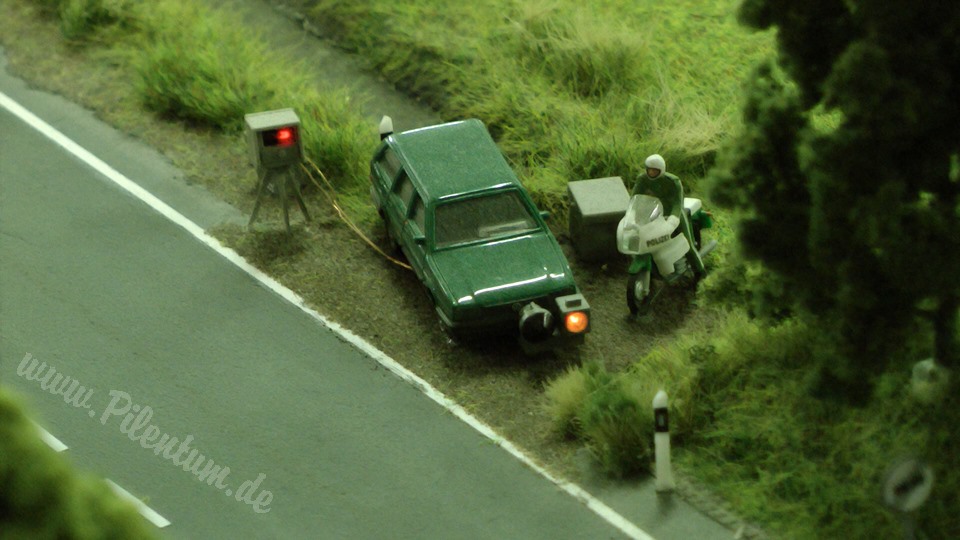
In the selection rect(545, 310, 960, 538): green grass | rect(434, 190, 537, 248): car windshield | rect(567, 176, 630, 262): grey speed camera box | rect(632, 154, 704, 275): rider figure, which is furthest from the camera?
rect(567, 176, 630, 262): grey speed camera box

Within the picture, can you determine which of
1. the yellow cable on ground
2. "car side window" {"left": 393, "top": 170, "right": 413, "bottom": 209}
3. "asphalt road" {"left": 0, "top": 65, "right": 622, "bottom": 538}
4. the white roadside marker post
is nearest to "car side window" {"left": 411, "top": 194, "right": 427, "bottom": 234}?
"car side window" {"left": 393, "top": 170, "right": 413, "bottom": 209}

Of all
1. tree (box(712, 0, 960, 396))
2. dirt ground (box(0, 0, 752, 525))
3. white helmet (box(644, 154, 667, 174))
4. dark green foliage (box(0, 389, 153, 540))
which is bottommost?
dirt ground (box(0, 0, 752, 525))

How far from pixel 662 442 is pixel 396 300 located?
13.0 ft

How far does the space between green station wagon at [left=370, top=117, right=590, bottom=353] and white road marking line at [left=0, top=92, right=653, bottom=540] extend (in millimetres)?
717

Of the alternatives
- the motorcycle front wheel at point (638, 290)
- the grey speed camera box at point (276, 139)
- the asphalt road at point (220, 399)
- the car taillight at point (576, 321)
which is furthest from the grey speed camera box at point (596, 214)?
the grey speed camera box at point (276, 139)

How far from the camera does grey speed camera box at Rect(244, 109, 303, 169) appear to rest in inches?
571

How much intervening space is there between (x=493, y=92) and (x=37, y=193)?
558 centimetres

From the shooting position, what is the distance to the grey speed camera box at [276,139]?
1451cm

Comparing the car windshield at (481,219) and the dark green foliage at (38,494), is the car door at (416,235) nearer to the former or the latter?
the car windshield at (481,219)

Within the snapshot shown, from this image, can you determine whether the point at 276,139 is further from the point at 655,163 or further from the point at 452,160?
the point at 655,163

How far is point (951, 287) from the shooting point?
31.4 feet

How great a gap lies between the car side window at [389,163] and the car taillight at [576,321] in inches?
109

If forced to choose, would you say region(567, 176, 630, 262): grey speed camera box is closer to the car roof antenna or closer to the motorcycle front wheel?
the motorcycle front wheel

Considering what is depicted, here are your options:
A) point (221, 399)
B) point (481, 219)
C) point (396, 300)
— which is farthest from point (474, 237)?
point (221, 399)
